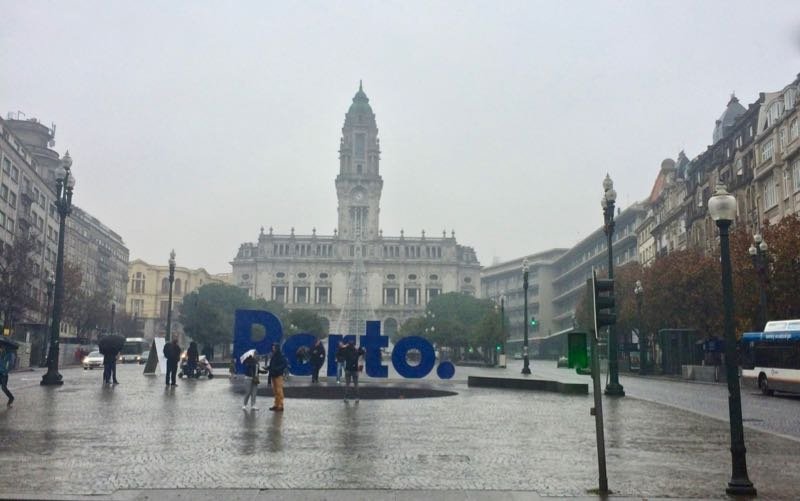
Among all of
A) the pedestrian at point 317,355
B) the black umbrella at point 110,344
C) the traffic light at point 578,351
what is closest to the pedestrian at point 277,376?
the pedestrian at point 317,355

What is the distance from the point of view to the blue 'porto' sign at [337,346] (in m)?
26.3

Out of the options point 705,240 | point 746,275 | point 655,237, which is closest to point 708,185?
point 705,240

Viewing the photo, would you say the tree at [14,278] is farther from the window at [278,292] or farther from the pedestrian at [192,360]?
the window at [278,292]

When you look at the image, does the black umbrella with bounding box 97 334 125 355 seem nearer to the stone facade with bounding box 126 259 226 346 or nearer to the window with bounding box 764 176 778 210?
the window with bounding box 764 176 778 210

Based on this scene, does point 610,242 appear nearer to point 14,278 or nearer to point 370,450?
point 370,450

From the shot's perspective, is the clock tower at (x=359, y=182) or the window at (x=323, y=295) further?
the clock tower at (x=359, y=182)

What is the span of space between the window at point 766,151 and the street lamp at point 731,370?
1711 inches

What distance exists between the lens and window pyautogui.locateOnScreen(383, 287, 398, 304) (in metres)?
155

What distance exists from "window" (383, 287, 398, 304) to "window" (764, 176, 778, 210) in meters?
109

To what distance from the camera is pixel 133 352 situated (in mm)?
72125

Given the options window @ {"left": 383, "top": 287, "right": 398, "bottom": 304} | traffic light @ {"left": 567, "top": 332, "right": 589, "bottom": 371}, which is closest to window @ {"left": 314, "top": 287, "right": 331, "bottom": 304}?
window @ {"left": 383, "top": 287, "right": 398, "bottom": 304}

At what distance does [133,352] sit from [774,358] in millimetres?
60055

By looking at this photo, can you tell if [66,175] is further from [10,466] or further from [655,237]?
[655,237]

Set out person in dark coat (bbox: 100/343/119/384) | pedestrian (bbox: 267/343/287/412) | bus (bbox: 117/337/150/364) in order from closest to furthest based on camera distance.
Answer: pedestrian (bbox: 267/343/287/412) → person in dark coat (bbox: 100/343/119/384) → bus (bbox: 117/337/150/364)
